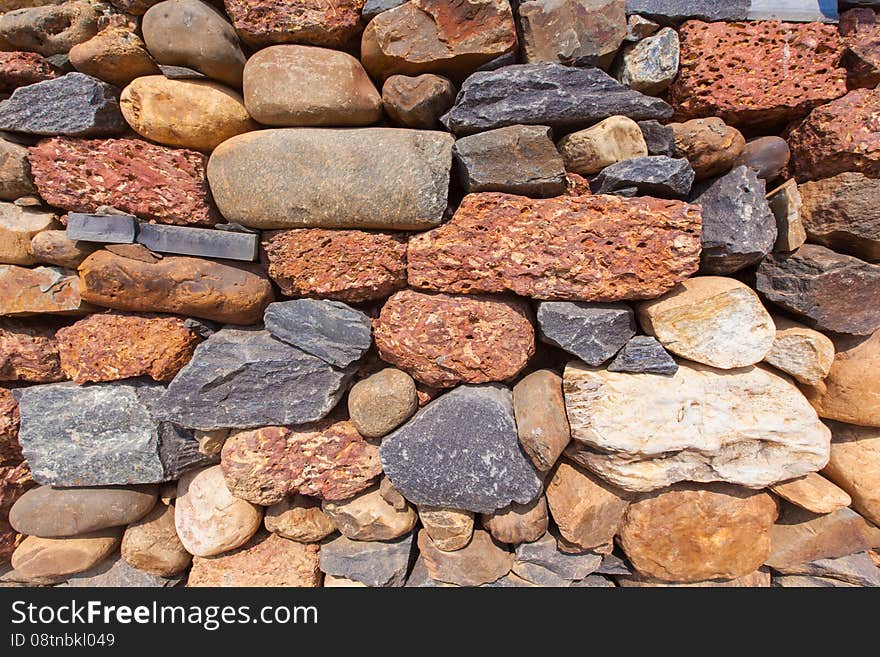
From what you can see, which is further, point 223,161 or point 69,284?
point 69,284

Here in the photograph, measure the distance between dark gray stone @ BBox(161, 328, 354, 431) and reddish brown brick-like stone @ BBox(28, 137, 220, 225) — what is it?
20.9 inches

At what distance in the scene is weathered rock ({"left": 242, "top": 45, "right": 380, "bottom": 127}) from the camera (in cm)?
117

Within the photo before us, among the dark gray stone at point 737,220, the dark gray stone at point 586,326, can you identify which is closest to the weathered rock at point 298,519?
the dark gray stone at point 586,326

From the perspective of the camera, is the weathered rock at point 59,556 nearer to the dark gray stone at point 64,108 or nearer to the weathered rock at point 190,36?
the dark gray stone at point 64,108

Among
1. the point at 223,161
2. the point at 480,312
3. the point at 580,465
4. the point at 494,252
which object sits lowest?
the point at 580,465

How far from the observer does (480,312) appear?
128cm

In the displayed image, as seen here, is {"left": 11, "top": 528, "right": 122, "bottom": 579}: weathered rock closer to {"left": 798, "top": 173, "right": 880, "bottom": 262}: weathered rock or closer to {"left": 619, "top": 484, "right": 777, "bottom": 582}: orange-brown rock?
{"left": 619, "top": 484, "right": 777, "bottom": 582}: orange-brown rock

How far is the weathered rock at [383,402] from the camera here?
135 cm

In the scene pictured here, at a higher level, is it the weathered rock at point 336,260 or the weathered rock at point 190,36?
the weathered rock at point 190,36

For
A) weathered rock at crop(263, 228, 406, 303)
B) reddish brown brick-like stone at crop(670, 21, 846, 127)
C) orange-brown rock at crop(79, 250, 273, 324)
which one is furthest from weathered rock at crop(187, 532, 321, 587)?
reddish brown brick-like stone at crop(670, 21, 846, 127)

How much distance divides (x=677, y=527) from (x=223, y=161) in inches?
88.8

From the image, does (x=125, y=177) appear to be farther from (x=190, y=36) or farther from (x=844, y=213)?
(x=844, y=213)
